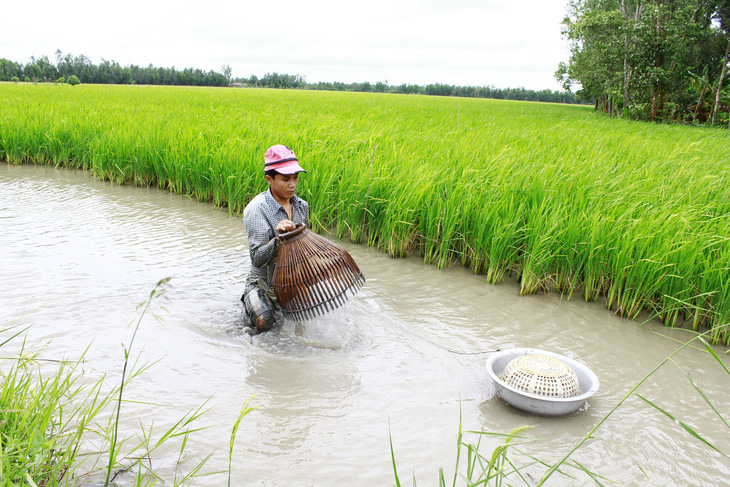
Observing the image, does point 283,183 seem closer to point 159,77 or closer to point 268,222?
point 268,222

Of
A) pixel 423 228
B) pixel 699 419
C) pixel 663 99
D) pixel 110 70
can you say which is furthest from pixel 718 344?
pixel 110 70

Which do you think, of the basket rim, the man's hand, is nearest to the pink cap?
the man's hand

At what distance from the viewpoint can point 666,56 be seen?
15.3 meters

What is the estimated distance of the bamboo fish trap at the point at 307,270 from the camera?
2416mm

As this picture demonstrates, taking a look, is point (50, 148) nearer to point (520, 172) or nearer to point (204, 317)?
point (204, 317)

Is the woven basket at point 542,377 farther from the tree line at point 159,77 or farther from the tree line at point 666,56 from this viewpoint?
the tree line at point 159,77

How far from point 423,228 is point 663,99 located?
15845mm

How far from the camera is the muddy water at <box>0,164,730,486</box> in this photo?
1896 millimetres

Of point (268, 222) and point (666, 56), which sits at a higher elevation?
point (666, 56)

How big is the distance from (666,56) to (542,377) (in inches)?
669

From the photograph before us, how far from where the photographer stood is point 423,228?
4.23 metres

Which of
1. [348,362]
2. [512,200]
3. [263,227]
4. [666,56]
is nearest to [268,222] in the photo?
[263,227]

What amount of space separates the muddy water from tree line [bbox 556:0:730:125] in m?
14.5

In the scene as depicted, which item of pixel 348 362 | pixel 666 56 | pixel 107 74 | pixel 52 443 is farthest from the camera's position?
pixel 107 74
